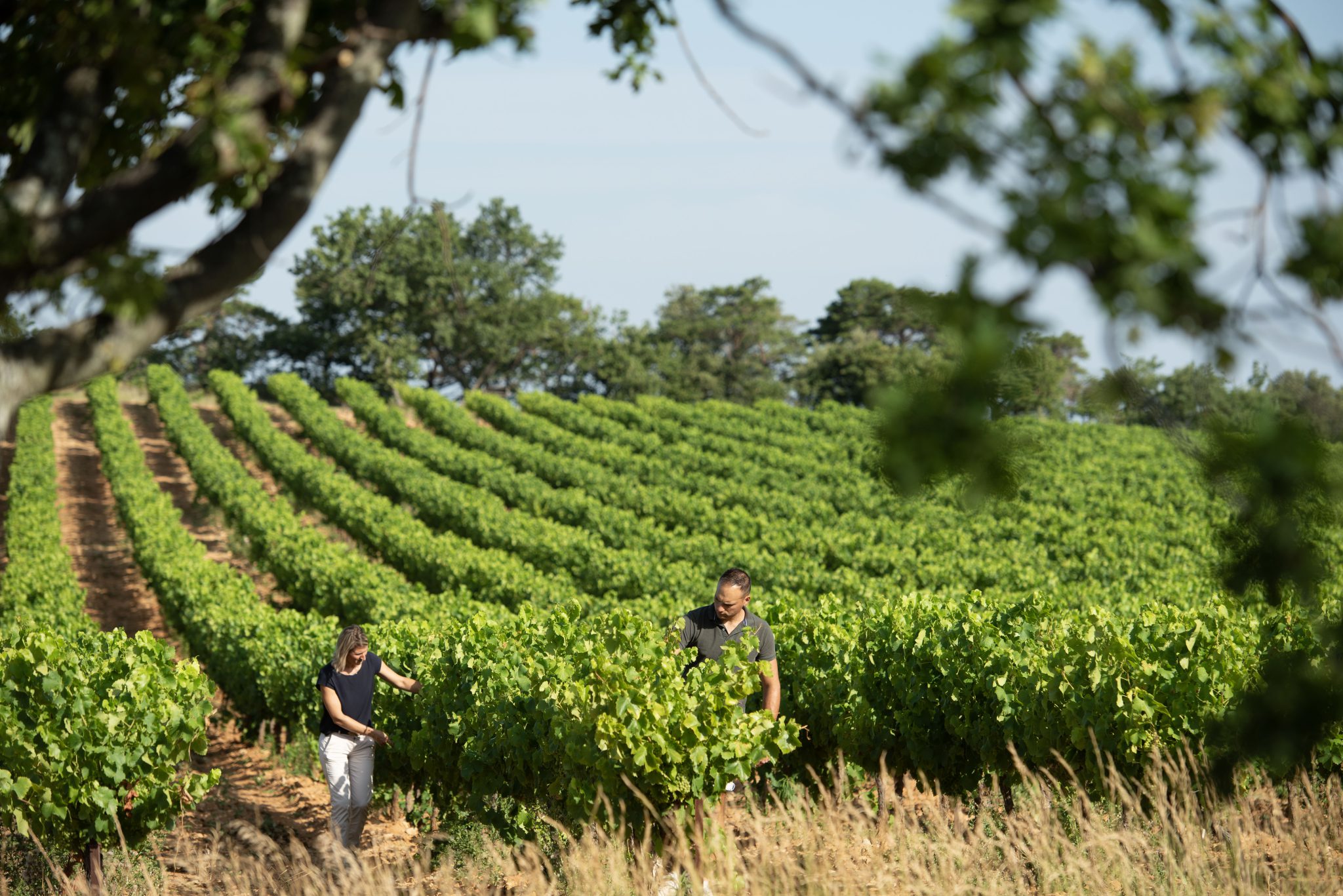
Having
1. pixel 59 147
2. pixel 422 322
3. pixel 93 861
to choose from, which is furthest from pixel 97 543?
pixel 422 322

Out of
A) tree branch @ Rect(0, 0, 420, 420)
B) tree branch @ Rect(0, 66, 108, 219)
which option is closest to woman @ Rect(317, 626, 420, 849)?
tree branch @ Rect(0, 0, 420, 420)

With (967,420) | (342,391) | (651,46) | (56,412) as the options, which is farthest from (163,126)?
(56,412)

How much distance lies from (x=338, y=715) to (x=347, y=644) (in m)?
0.47

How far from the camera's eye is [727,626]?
6.73m

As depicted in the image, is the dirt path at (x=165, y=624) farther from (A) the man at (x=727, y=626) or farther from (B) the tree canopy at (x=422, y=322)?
(B) the tree canopy at (x=422, y=322)

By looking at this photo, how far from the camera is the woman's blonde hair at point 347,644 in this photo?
23.4 feet

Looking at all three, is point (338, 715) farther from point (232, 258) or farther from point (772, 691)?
point (232, 258)

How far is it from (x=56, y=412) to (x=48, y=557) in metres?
26.0

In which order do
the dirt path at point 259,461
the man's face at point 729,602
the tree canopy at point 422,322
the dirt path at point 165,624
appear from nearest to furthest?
the man's face at point 729,602, the dirt path at point 165,624, the dirt path at point 259,461, the tree canopy at point 422,322

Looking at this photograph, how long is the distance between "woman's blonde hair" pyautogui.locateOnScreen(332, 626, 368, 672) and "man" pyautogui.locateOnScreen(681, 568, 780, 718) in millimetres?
2211

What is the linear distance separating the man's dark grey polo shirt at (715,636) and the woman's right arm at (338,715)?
7.11ft

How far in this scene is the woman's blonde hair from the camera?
281 inches

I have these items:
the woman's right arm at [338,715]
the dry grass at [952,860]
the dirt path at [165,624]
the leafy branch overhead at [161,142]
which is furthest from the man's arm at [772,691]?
the leafy branch overhead at [161,142]

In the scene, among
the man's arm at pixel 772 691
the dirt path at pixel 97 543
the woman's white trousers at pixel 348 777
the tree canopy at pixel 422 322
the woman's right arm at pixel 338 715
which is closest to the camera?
the man's arm at pixel 772 691
